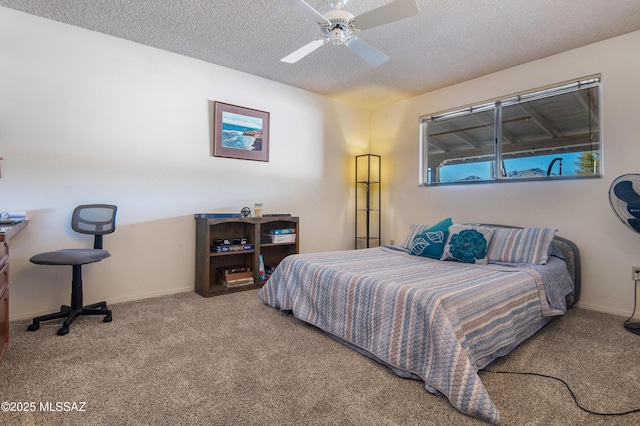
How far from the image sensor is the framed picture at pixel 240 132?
3.51 metres

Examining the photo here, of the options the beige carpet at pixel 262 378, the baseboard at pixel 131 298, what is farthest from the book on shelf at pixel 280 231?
the beige carpet at pixel 262 378

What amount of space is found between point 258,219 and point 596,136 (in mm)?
3360

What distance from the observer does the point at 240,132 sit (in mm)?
3660

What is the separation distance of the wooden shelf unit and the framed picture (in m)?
0.79

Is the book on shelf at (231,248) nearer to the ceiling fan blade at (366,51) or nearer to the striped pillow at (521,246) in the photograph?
the ceiling fan blade at (366,51)

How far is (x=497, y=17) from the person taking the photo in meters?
2.50

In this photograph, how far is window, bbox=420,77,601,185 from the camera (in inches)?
118

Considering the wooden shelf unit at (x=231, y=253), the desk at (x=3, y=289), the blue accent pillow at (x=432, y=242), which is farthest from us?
the wooden shelf unit at (x=231, y=253)

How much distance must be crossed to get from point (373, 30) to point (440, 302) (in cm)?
230

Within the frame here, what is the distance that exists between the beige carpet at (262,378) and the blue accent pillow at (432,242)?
952 mm

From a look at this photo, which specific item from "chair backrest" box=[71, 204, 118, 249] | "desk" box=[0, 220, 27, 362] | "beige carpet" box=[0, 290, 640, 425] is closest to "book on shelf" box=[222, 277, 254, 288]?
"beige carpet" box=[0, 290, 640, 425]

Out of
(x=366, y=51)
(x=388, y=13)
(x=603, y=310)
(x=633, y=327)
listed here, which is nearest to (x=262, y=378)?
(x=388, y=13)

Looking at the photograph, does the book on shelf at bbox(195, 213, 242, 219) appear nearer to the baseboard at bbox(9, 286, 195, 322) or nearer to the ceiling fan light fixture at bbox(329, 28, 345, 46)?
the baseboard at bbox(9, 286, 195, 322)

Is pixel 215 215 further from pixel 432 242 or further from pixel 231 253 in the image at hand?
pixel 432 242
